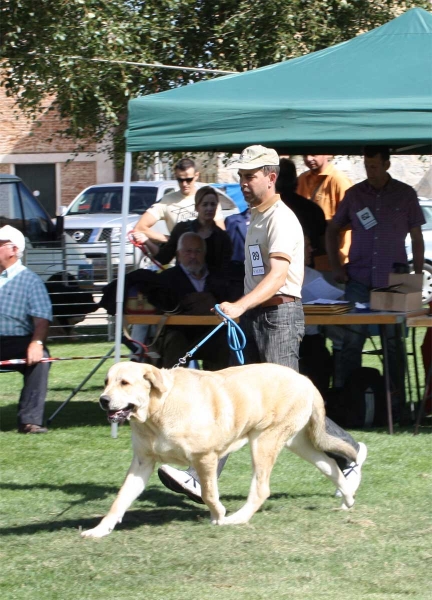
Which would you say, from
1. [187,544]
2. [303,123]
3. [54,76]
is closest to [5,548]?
[187,544]

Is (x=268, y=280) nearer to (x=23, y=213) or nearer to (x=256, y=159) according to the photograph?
(x=256, y=159)

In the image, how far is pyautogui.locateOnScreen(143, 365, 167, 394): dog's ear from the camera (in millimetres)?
4883

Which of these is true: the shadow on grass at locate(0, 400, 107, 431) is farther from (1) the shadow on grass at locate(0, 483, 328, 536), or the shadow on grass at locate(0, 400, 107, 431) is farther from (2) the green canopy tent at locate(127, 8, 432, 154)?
(2) the green canopy tent at locate(127, 8, 432, 154)

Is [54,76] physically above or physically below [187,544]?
above

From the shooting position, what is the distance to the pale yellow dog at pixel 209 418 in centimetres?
488

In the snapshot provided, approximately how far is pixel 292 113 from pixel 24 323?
2.53 metres

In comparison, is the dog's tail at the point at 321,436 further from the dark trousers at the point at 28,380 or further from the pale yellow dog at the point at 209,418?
the dark trousers at the point at 28,380

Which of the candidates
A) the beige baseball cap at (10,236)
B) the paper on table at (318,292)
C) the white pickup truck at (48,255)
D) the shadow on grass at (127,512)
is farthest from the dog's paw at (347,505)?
the white pickup truck at (48,255)

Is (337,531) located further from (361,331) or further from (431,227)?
(431,227)

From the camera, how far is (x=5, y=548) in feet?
16.2

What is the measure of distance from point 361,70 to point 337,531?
12.5ft

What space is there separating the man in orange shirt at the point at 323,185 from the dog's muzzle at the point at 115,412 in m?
5.33

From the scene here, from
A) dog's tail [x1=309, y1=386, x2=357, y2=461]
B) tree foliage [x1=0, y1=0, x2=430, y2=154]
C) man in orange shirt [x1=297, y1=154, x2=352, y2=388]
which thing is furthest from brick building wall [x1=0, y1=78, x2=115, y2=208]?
dog's tail [x1=309, y1=386, x2=357, y2=461]

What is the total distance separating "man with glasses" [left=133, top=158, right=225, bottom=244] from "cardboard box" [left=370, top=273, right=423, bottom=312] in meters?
2.15
